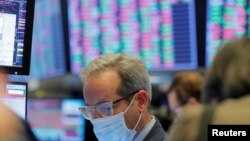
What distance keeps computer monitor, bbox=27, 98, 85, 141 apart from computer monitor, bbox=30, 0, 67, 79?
0.26 metres

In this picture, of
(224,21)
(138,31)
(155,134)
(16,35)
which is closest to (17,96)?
(16,35)

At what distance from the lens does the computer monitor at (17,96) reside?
2475mm

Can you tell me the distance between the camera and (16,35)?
2.49 m

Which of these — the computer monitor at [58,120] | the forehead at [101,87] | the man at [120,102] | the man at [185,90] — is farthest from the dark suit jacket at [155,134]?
the computer monitor at [58,120]

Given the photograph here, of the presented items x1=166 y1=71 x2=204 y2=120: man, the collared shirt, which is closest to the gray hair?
the collared shirt

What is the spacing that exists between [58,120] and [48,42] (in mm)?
642

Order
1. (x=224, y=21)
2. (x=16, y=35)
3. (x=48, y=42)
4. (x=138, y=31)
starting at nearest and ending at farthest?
(x=16, y=35) < (x=224, y=21) < (x=138, y=31) < (x=48, y=42)

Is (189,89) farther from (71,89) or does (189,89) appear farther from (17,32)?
(71,89)

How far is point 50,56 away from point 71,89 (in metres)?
0.81

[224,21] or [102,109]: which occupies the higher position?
[224,21]

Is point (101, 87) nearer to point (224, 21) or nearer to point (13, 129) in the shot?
point (13, 129)

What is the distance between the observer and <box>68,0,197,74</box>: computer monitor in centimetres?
395

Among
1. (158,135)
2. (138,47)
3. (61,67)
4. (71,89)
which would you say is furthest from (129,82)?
(71,89)

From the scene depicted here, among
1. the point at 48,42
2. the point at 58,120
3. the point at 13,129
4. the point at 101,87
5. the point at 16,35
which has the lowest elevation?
the point at 58,120
